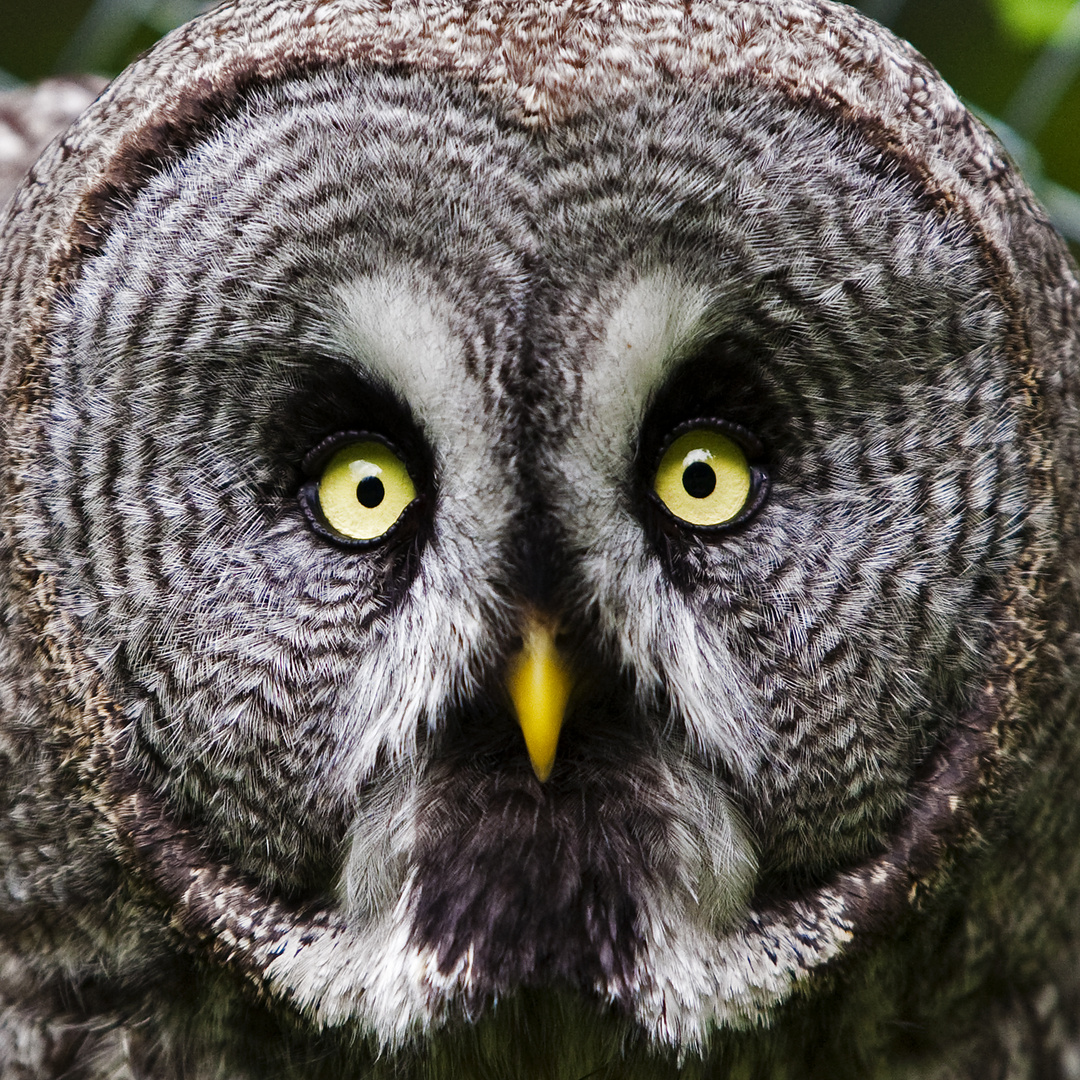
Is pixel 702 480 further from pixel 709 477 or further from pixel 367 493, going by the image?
pixel 367 493

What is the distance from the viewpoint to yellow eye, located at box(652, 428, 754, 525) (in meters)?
1.17

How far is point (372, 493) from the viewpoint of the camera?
3.84ft

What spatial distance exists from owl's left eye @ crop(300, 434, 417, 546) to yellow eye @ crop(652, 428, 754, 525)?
22 centimetres

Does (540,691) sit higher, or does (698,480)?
(698,480)

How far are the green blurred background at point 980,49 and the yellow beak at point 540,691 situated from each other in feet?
4.87

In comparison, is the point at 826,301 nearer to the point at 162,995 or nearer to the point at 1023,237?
the point at 1023,237

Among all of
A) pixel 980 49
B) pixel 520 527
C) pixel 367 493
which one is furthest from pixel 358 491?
pixel 980 49

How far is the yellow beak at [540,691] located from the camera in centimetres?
111

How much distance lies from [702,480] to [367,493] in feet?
0.96

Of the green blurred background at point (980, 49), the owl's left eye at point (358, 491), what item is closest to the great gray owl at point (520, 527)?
the owl's left eye at point (358, 491)

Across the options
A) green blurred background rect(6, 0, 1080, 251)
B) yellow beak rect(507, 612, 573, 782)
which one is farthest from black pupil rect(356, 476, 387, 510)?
green blurred background rect(6, 0, 1080, 251)

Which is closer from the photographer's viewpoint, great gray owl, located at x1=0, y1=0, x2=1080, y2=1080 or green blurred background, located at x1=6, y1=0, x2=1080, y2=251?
great gray owl, located at x1=0, y1=0, x2=1080, y2=1080

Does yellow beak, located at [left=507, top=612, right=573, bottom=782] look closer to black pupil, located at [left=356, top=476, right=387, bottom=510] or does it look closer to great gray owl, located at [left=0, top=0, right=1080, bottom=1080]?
great gray owl, located at [left=0, top=0, right=1080, bottom=1080]

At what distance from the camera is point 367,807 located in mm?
1212
